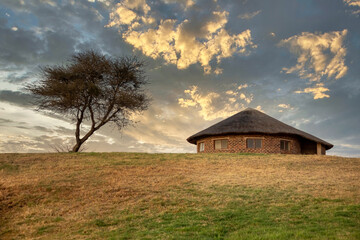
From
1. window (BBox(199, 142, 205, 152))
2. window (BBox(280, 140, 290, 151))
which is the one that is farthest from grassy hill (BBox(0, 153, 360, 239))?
window (BBox(199, 142, 205, 152))

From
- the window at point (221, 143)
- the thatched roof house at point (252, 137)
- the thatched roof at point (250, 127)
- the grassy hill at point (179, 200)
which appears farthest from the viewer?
the window at point (221, 143)

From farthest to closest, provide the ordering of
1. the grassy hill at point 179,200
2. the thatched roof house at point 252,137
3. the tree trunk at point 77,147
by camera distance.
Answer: the tree trunk at point 77,147 < the thatched roof house at point 252,137 < the grassy hill at point 179,200

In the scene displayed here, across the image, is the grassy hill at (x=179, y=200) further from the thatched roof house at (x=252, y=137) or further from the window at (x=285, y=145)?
the window at (x=285, y=145)

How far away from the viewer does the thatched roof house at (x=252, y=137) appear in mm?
30938

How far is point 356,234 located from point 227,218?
372 cm

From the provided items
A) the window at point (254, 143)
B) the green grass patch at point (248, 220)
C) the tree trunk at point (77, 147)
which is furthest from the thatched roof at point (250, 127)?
the green grass patch at point (248, 220)

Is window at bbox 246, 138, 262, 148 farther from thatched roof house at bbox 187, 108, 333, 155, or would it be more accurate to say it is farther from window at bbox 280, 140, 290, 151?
window at bbox 280, 140, 290, 151

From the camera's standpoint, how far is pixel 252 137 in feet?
102

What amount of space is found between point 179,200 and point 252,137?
20.2m

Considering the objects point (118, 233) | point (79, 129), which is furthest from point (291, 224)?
point (79, 129)

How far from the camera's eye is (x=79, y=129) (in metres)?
32.1

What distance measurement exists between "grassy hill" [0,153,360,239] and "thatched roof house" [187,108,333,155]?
30.1 ft

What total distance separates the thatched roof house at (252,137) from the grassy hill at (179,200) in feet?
30.1

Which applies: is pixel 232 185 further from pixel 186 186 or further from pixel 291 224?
pixel 291 224
